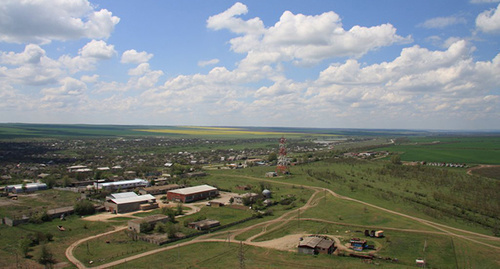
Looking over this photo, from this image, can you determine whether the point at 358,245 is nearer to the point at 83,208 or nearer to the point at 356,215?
the point at 356,215

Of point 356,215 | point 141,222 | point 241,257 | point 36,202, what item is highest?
point 141,222

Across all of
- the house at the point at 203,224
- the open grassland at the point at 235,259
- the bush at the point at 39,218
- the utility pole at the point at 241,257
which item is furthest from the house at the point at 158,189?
the utility pole at the point at 241,257

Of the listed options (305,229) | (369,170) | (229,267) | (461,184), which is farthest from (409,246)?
(369,170)

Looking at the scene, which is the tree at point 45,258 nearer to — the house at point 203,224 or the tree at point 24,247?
the tree at point 24,247

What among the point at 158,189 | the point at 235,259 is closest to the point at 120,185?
the point at 158,189

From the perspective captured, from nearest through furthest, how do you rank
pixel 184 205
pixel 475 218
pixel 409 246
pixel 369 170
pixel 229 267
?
pixel 229 267
pixel 409 246
pixel 475 218
pixel 184 205
pixel 369 170

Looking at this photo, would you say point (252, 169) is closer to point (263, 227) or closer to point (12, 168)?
point (263, 227)

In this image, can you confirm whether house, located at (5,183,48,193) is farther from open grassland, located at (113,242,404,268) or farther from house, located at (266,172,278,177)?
house, located at (266,172,278,177)
